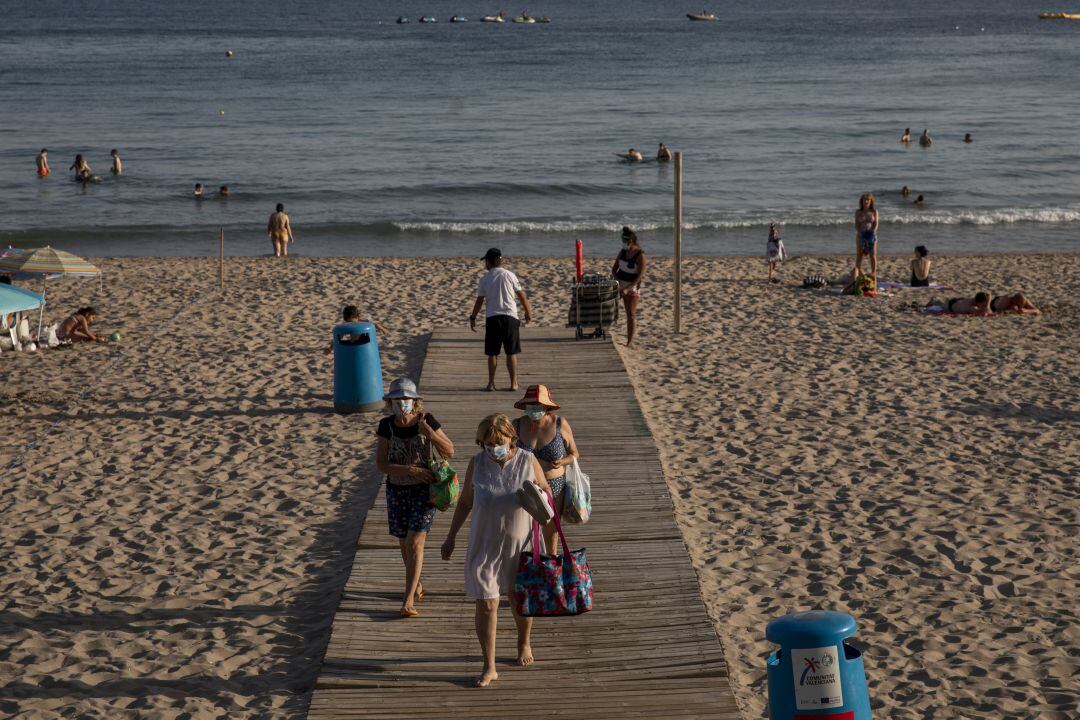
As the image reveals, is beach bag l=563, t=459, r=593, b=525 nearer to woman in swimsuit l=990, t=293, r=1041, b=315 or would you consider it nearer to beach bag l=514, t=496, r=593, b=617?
beach bag l=514, t=496, r=593, b=617

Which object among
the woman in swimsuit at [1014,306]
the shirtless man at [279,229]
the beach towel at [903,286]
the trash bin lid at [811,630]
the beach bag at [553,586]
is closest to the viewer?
the trash bin lid at [811,630]

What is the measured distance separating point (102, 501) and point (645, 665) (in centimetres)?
507

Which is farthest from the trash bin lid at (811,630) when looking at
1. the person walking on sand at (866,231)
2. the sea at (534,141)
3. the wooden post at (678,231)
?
the sea at (534,141)

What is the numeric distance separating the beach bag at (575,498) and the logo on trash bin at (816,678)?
221 cm

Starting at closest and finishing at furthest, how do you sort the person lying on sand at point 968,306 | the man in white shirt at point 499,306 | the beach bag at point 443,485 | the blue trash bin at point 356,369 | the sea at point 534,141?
the beach bag at point 443,485 < the man in white shirt at point 499,306 < the blue trash bin at point 356,369 < the person lying on sand at point 968,306 < the sea at point 534,141

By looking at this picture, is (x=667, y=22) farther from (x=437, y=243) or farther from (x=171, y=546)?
(x=171, y=546)

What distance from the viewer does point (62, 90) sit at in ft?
182

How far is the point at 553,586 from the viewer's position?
5.79 meters

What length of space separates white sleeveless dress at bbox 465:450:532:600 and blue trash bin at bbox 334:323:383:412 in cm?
563

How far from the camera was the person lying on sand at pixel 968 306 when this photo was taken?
1556 centimetres

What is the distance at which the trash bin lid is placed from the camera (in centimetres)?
464

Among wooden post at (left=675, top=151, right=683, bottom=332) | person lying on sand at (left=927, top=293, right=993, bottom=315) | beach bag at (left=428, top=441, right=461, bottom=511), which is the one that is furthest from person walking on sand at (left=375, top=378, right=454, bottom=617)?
person lying on sand at (left=927, top=293, right=993, bottom=315)

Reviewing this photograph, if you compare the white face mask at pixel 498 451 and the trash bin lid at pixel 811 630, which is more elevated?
the white face mask at pixel 498 451

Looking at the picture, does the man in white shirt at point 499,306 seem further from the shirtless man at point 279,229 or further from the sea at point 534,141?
the sea at point 534,141
